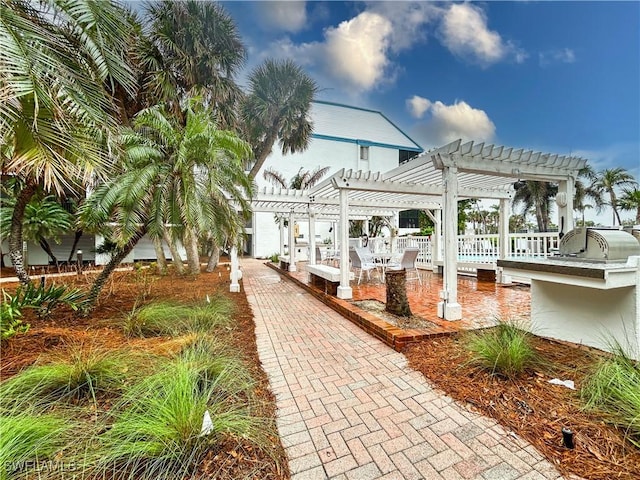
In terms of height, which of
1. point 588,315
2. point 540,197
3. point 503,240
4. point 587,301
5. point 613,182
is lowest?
point 588,315

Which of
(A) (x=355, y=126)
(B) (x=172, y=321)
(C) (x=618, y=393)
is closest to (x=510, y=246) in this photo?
(C) (x=618, y=393)

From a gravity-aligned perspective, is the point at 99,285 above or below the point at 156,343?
above

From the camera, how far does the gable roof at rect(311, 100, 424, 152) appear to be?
976 inches

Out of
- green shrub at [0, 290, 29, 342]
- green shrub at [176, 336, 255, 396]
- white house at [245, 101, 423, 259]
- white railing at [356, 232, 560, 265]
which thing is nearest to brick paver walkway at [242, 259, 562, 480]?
green shrub at [176, 336, 255, 396]

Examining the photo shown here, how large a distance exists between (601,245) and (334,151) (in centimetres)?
2352

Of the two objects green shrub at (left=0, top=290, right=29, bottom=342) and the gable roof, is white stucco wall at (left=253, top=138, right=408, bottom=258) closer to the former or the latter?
the gable roof

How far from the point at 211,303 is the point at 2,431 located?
4148mm

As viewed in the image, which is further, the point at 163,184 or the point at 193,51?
the point at 193,51

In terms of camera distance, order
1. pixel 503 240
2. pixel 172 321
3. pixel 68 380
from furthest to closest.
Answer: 1. pixel 503 240
2. pixel 172 321
3. pixel 68 380

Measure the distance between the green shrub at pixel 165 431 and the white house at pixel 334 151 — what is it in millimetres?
20885

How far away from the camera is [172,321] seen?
14.9ft

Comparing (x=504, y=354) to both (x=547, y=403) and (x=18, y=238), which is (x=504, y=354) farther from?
(x=18, y=238)

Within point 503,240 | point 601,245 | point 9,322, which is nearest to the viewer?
point 601,245

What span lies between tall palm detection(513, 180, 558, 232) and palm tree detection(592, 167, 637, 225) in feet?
9.03
